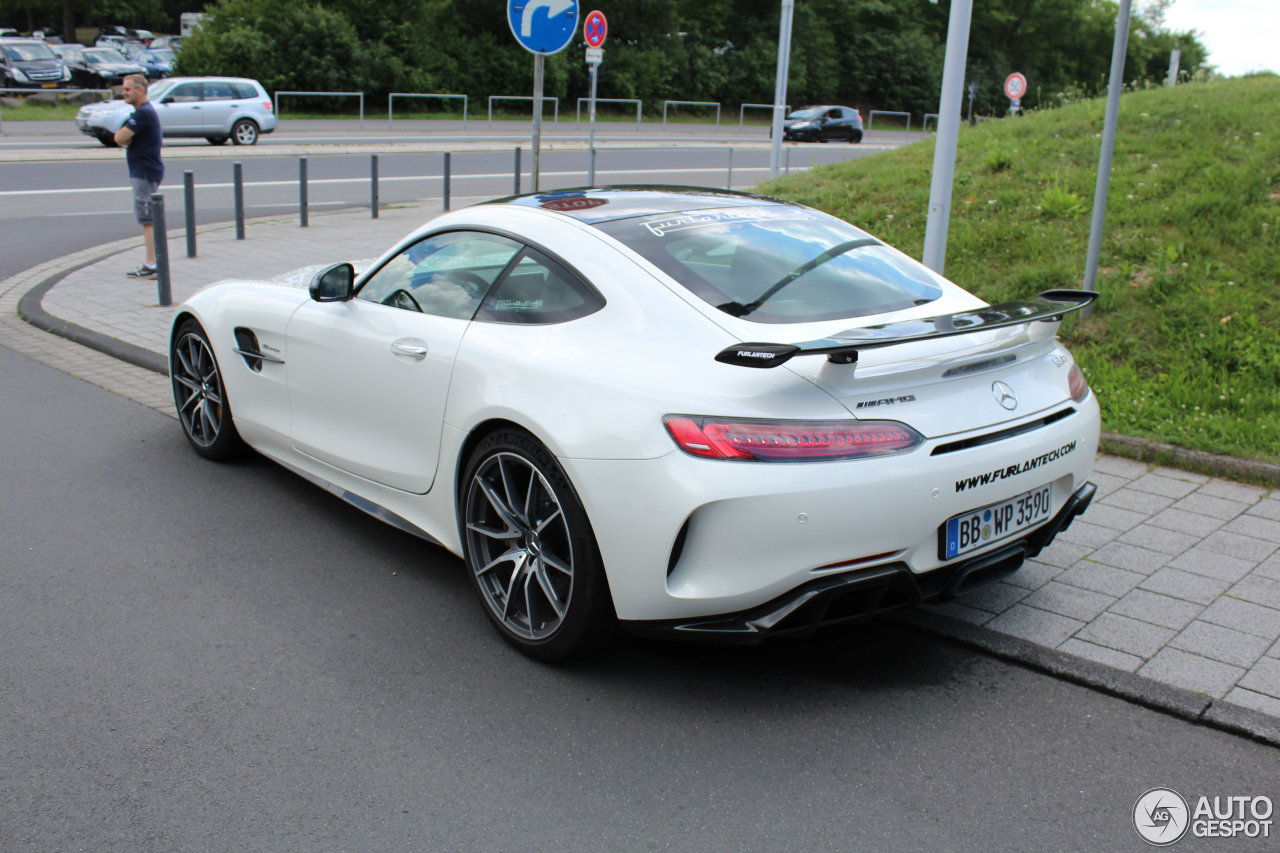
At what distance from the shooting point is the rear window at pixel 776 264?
12.0ft

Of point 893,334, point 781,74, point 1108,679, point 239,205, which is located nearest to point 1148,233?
point 1108,679

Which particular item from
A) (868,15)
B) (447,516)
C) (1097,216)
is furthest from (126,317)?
(868,15)

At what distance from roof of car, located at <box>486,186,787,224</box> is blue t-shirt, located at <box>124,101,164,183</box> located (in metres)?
7.75

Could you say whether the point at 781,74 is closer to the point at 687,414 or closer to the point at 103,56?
the point at 687,414

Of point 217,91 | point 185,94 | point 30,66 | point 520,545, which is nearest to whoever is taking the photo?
point 520,545

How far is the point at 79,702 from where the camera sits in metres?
3.33

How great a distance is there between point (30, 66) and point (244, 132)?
16988mm

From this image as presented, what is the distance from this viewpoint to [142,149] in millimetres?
10812

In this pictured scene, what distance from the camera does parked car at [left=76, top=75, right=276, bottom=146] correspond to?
25.8 metres

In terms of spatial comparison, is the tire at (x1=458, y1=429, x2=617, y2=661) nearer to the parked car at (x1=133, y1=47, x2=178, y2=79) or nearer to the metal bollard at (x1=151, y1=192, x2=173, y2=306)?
the metal bollard at (x1=151, y1=192, x2=173, y2=306)

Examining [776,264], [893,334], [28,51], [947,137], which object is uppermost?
[28,51]

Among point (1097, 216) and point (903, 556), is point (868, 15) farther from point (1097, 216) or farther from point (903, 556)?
point (903, 556)

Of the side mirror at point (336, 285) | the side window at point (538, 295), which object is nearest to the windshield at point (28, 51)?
the side mirror at point (336, 285)

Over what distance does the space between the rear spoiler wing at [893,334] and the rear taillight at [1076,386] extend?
10.1 inches
